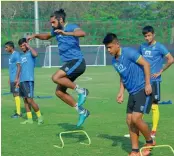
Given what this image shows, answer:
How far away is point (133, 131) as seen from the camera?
880 centimetres

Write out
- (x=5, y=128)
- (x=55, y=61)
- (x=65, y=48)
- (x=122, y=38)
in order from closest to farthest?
(x=65, y=48) < (x=5, y=128) < (x=55, y=61) < (x=122, y=38)

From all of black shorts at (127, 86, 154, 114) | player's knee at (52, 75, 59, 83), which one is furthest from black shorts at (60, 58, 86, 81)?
black shorts at (127, 86, 154, 114)

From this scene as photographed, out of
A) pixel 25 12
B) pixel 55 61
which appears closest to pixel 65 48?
pixel 55 61

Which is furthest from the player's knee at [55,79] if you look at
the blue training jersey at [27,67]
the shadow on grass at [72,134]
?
the blue training jersey at [27,67]

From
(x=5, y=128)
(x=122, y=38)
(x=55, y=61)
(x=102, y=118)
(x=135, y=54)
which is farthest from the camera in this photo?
(x=122, y=38)

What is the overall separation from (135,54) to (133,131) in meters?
1.24

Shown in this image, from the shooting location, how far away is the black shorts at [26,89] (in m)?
13.0

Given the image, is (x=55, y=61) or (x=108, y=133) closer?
(x=108, y=133)

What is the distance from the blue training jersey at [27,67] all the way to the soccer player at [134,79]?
472cm

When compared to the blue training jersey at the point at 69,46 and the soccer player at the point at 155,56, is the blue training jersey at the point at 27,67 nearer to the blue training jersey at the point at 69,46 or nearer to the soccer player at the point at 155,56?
the blue training jersey at the point at 69,46

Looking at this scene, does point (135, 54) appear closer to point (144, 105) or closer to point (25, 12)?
point (144, 105)

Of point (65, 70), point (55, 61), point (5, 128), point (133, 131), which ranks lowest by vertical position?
point (55, 61)

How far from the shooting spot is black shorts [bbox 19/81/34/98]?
1298cm

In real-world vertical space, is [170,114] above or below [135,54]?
below
